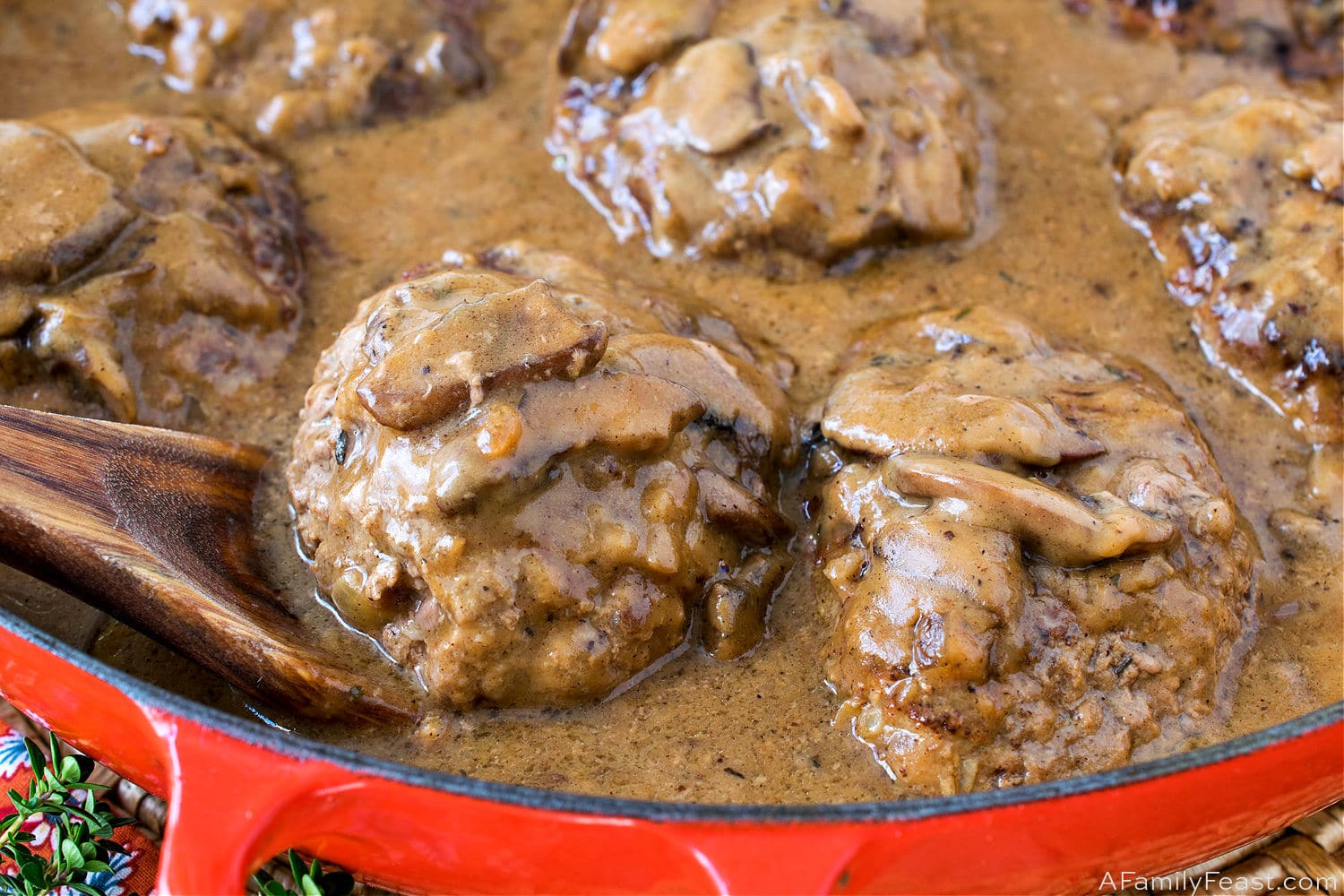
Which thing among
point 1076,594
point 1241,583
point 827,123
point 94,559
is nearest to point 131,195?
point 94,559

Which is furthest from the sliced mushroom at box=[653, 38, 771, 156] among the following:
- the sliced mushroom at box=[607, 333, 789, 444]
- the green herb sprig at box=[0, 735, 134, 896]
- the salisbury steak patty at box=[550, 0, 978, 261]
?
the green herb sprig at box=[0, 735, 134, 896]

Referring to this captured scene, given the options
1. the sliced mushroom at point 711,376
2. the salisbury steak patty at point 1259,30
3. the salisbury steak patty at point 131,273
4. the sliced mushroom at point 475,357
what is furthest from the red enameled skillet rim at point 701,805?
the salisbury steak patty at point 1259,30

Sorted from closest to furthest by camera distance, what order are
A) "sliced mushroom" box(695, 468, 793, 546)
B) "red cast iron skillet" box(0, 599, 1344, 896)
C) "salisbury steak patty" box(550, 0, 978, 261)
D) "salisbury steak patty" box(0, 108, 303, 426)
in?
"red cast iron skillet" box(0, 599, 1344, 896), "sliced mushroom" box(695, 468, 793, 546), "salisbury steak patty" box(0, 108, 303, 426), "salisbury steak patty" box(550, 0, 978, 261)

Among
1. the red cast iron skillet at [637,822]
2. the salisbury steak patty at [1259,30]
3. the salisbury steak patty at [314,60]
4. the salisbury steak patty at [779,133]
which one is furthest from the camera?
the salisbury steak patty at [1259,30]

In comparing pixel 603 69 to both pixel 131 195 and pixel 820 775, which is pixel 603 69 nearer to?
pixel 131 195

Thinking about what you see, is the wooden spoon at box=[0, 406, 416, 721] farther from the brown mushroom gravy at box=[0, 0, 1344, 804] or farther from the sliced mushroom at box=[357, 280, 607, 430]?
the sliced mushroom at box=[357, 280, 607, 430]

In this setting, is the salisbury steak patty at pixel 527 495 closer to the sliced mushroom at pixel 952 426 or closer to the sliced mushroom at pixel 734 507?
the sliced mushroom at pixel 734 507

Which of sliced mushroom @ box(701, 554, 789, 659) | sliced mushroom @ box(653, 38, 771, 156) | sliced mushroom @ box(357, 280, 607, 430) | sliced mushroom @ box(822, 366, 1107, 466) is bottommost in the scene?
sliced mushroom @ box(701, 554, 789, 659)

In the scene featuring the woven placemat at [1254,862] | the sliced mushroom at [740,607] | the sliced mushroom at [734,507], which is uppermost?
the sliced mushroom at [734,507]
